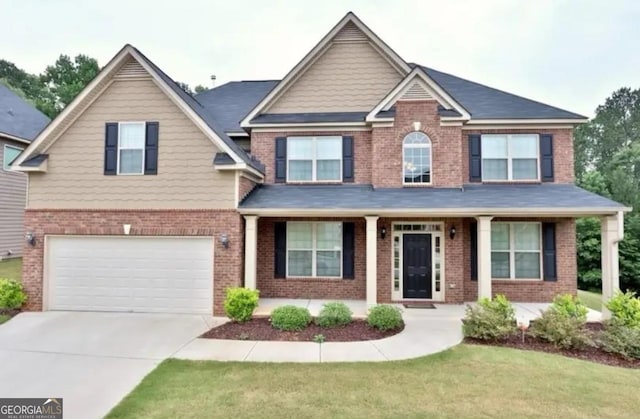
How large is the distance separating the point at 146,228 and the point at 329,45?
8.71 meters

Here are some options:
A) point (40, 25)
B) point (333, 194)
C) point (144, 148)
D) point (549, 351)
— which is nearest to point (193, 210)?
point (144, 148)

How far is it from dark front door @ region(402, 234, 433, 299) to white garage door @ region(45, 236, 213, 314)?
605cm

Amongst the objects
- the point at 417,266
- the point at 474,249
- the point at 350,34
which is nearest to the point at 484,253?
the point at 474,249

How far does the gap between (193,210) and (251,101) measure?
6707 millimetres

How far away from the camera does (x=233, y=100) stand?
14.3m

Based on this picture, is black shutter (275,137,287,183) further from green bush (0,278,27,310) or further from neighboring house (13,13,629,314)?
green bush (0,278,27,310)

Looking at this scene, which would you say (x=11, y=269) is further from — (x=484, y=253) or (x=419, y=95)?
(x=484, y=253)

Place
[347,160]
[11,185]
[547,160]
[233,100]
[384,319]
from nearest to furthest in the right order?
1. [384,319]
2. [547,160]
3. [347,160]
4. [233,100]
5. [11,185]

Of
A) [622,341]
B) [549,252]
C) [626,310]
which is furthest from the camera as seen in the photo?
[549,252]

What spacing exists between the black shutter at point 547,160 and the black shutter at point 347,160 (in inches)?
249

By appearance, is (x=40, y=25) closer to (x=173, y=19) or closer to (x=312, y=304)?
(x=173, y=19)

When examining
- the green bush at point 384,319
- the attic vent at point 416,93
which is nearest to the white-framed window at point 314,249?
the green bush at point 384,319

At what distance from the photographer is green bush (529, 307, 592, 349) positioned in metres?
6.88

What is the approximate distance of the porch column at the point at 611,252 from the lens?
893 cm
